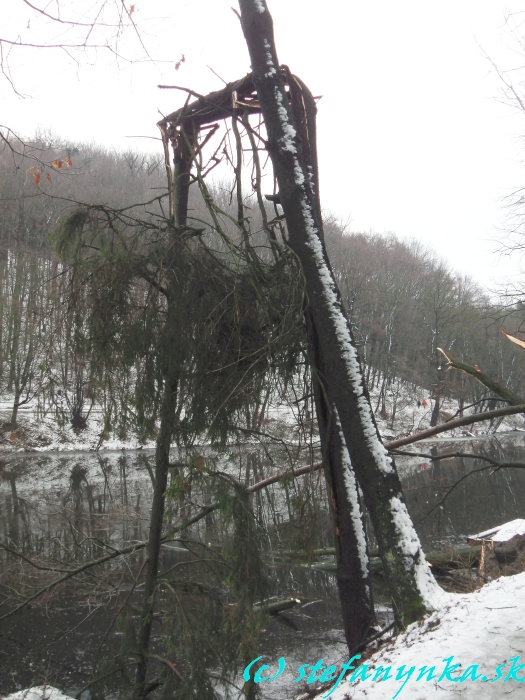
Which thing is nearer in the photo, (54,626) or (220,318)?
(220,318)

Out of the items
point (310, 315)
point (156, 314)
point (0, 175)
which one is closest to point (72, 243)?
point (156, 314)

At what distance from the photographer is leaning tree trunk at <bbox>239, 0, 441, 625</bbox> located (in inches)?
134

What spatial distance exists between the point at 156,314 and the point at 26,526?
10735 millimetres

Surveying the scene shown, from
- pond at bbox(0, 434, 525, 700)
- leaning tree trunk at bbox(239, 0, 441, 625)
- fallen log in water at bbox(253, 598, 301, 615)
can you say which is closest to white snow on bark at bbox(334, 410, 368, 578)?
pond at bbox(0, 434, 525, 700)

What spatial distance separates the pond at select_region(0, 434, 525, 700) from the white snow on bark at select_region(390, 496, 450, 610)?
77cm

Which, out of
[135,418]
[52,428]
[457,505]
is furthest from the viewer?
[52,428]

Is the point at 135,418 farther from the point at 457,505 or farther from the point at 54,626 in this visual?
the point at 457,505

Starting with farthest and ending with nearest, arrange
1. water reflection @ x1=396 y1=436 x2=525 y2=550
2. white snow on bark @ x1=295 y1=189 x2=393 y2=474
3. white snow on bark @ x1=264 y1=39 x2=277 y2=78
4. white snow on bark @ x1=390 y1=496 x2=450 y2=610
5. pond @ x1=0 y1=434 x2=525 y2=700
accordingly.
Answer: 1. water reflection @ x1=396 y1=436 x2=525 y2=550
2. pond @ x1=0 y1=434 x2=525 y2=700
3. white snow on bark @ x1=264 y1=39 x2=277 y2=78
4. white snow on bark @ x1=295 y1=189 x2=393 y2=474
5. white snow on bark @ x1=390 y1=496 x2=450 y2=610

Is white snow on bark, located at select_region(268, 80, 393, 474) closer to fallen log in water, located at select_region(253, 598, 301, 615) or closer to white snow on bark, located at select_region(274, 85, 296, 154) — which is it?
white snow on bark, located at select_region(274, 85, 296, 154)

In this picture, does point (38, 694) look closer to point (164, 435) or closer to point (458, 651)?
point (164, 435)

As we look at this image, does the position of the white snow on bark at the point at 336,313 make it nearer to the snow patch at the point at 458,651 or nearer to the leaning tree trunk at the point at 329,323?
the leaning tree trunk at the point at 329,323

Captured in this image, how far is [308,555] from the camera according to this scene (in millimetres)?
4188

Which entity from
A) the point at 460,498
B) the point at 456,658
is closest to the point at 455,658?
the point at 456,658

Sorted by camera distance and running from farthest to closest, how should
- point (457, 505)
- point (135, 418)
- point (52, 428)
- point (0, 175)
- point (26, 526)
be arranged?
1. point (52, 428)
2. point (0, 175)
3. point (457, 505)
4. point (26, 526)
5. point (135, 418)
